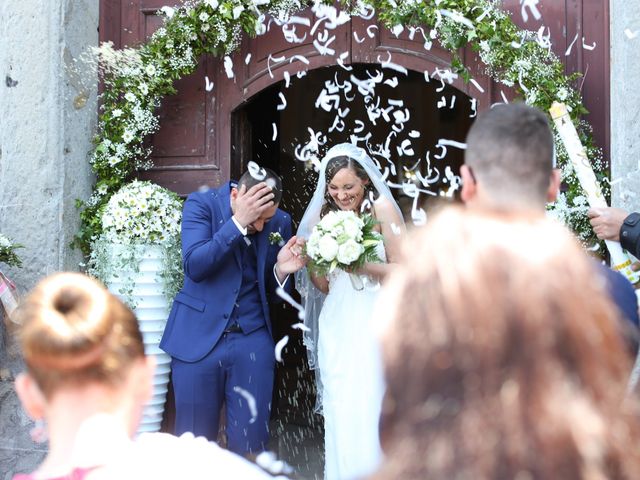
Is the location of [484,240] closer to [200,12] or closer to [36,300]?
[36,300]

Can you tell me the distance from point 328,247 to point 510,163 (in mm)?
2331

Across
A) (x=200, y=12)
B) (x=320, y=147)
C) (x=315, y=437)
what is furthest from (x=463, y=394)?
(x=320, y=147)

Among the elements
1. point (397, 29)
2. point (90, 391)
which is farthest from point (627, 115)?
point (90, 391)

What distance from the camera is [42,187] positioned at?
4809 millimetres

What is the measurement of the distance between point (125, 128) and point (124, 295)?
40.6 inches

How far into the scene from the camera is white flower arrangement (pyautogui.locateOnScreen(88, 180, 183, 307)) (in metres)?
4.64

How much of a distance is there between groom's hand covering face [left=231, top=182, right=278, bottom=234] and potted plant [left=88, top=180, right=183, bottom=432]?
0.67 metres

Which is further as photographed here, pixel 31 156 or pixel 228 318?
pixel 31 156

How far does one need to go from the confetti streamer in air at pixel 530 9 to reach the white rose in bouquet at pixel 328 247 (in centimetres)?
178

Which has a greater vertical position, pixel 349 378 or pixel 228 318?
pixel 228 318

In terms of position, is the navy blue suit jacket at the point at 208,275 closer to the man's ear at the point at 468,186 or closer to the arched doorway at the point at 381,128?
the man's ear at the point at 468,186

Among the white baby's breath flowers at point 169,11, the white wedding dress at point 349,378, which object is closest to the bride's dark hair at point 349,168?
the white wedding dress at point 349,378

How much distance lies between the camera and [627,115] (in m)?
4.05

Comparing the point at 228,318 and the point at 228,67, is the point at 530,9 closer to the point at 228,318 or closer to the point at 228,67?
the point at 228,67
